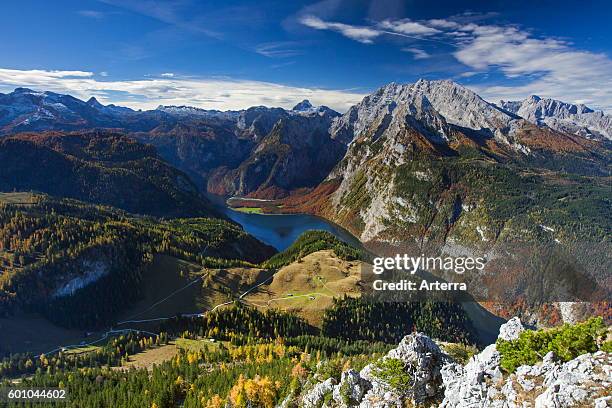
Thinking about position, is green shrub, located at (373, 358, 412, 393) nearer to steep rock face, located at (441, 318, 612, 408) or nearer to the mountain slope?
steep rock face, located at (441, 318, 612, 408)

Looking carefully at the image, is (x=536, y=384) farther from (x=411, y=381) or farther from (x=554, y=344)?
(x=411, y=381)

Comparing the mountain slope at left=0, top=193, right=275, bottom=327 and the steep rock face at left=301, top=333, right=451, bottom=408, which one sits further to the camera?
the mountain slope at left=0, top=193, right=275, bottom=327

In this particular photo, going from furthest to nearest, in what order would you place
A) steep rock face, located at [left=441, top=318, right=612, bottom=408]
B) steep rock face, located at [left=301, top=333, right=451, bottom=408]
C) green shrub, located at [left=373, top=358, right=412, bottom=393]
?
steep rock face, located at [left=301, top=333, right=451, bottom=408], green shrub, located at [left=373, top=358, right=412, bottom=393], steep rock face, located at [left=441, top=318, right=612, bottom=408]

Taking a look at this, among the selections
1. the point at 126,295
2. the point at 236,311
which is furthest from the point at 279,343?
the point at 126,295

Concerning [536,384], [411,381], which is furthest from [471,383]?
[411,381]

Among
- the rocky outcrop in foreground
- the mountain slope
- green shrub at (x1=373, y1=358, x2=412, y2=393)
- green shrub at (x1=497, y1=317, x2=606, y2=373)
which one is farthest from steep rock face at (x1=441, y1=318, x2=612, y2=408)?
the mountain slope

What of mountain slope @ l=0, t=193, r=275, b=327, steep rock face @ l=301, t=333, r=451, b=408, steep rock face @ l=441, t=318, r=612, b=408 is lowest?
mountain slope @ l=0, t=193, r=275, b=327
